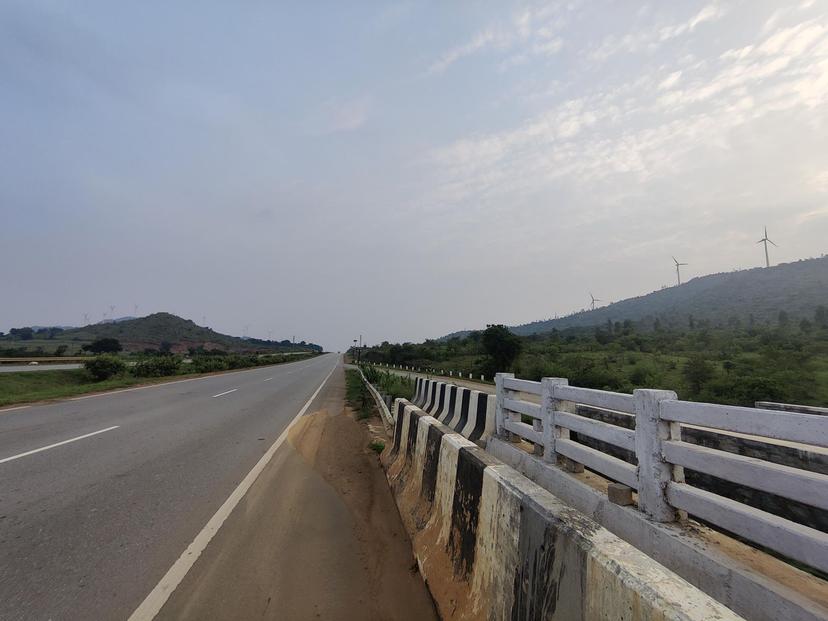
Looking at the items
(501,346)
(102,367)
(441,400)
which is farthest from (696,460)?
(501,346)

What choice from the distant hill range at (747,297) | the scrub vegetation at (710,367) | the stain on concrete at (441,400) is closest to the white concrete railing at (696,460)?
the stain on concrete at (441,400)

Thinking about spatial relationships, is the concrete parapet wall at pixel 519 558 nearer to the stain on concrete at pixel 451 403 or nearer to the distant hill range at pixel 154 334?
the stain on concrete at pixel 451 403

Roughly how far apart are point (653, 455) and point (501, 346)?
39.7 metres

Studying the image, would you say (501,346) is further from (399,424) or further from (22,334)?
(22,334)

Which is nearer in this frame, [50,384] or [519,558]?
[519,558]

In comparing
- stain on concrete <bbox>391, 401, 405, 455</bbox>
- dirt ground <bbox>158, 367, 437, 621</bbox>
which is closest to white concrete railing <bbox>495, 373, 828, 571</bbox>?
dirt ground <bbox>158, 367, 437, 621</bbox>

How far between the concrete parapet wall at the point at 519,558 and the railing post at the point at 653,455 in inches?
44.2

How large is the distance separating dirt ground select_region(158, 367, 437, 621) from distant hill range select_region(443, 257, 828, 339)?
7100 cm

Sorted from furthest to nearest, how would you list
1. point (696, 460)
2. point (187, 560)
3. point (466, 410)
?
point (466, 410) < point (187, 560) < point (696, 460)

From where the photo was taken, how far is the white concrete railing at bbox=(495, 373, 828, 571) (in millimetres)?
2334

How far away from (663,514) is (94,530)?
17.0 feet

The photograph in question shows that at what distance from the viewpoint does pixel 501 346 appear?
4241 centimetres

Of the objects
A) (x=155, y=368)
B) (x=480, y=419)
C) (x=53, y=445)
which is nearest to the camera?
(x=480, y=419)

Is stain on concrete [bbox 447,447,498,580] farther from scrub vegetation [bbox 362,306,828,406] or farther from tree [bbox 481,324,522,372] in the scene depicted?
tree [bbox 481,324,522,372]
